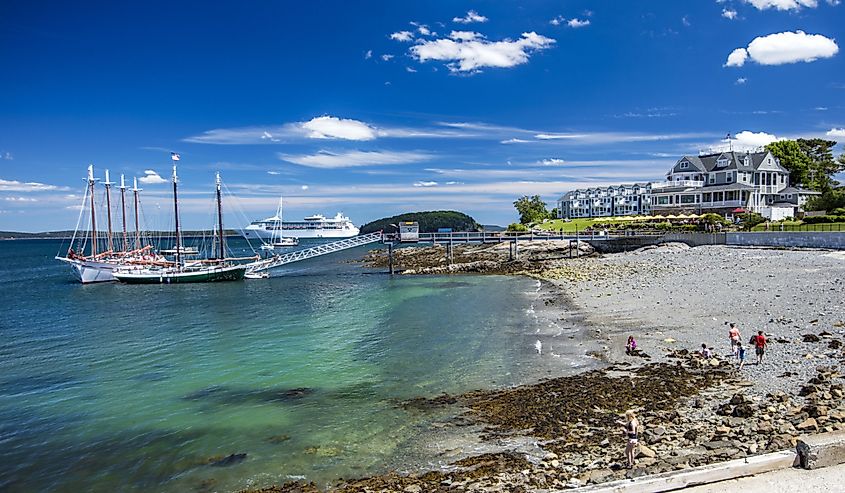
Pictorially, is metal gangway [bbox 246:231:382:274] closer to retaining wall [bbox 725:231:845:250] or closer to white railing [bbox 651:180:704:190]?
retaining wall [bbox 725:231:845:250]

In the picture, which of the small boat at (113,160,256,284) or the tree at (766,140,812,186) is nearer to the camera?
the small boat at (113,160,256,284)

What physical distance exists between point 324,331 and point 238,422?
13762mm

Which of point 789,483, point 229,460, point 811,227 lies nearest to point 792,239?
point 811,227

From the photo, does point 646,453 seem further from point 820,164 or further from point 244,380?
point 820,164

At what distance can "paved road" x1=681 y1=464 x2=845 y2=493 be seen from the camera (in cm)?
856

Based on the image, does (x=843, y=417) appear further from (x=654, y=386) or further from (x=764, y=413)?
(x=654, y=386)

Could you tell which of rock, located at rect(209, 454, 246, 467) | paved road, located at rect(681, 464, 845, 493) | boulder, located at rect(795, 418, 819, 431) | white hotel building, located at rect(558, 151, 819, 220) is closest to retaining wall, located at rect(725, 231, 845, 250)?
white hotel building, located at rect(558, 151, 819, 220)

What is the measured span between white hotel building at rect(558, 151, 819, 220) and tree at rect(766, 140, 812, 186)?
4061 millimetres

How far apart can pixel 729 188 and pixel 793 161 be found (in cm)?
1919

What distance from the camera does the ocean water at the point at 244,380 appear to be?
1351cm

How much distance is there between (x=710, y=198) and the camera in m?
72.0

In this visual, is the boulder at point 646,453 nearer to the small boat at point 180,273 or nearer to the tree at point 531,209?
the small boat at point 180,273

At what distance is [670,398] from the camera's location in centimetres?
1531

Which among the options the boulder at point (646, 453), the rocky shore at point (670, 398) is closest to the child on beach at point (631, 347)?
the rocky shore at point (670, 398)
